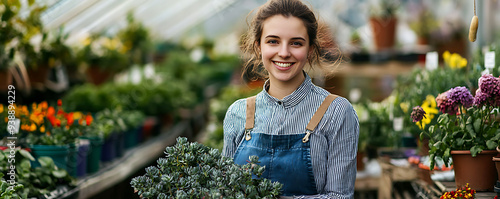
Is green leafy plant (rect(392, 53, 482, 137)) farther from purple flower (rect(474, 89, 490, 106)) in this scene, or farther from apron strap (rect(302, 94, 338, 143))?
apron strap (rect(302, 94, 338, 143))

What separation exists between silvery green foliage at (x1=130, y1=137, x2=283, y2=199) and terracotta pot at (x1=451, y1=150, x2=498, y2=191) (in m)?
0.86

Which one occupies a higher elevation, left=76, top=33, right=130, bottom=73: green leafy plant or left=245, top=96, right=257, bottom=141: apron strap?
left=76, top=33, right=130, bottom=73: green leafy plant

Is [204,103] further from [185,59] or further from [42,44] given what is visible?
[42,44]

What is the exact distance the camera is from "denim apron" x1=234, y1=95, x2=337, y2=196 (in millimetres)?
1694

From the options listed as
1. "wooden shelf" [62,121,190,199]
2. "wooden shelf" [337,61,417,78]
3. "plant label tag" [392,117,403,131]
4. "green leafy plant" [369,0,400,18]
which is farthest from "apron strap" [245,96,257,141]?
"green leafy plant" [369,0,400,18]

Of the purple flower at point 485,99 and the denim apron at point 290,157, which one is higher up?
the purple flower at point 485,99

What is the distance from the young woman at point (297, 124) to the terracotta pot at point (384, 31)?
15.0ft

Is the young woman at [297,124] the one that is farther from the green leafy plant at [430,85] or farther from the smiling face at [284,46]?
the green leafy plant at [430,85]

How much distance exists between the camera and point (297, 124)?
1.74 metres

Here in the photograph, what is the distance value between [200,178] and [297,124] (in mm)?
356

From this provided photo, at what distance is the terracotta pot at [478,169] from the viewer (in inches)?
80.1

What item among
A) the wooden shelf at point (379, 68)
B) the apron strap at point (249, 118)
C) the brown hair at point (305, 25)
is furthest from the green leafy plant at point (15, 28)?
the wooden shelf at point (379, 68)

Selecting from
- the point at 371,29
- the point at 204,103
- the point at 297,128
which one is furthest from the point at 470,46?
the point at 297,128

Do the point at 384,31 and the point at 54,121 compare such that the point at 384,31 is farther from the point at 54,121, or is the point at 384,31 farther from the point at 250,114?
the point at 250,114
